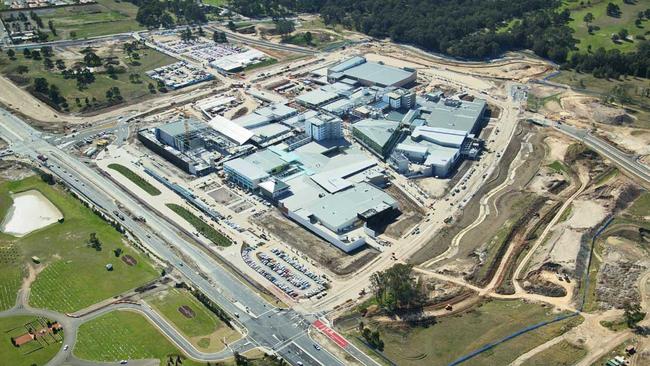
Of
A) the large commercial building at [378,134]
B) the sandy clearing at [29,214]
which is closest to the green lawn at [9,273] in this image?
the sandy clearing at [29,214]

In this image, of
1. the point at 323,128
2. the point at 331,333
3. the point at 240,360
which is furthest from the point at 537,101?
the point at 240,360

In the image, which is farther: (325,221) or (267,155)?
(267,155)

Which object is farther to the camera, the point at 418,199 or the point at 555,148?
the point at 555,148

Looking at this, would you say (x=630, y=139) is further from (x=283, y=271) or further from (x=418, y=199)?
(x=283, y=271)

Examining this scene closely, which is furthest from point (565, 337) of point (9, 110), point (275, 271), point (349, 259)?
point (9, 110)

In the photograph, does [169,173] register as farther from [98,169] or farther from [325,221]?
[325,221]
